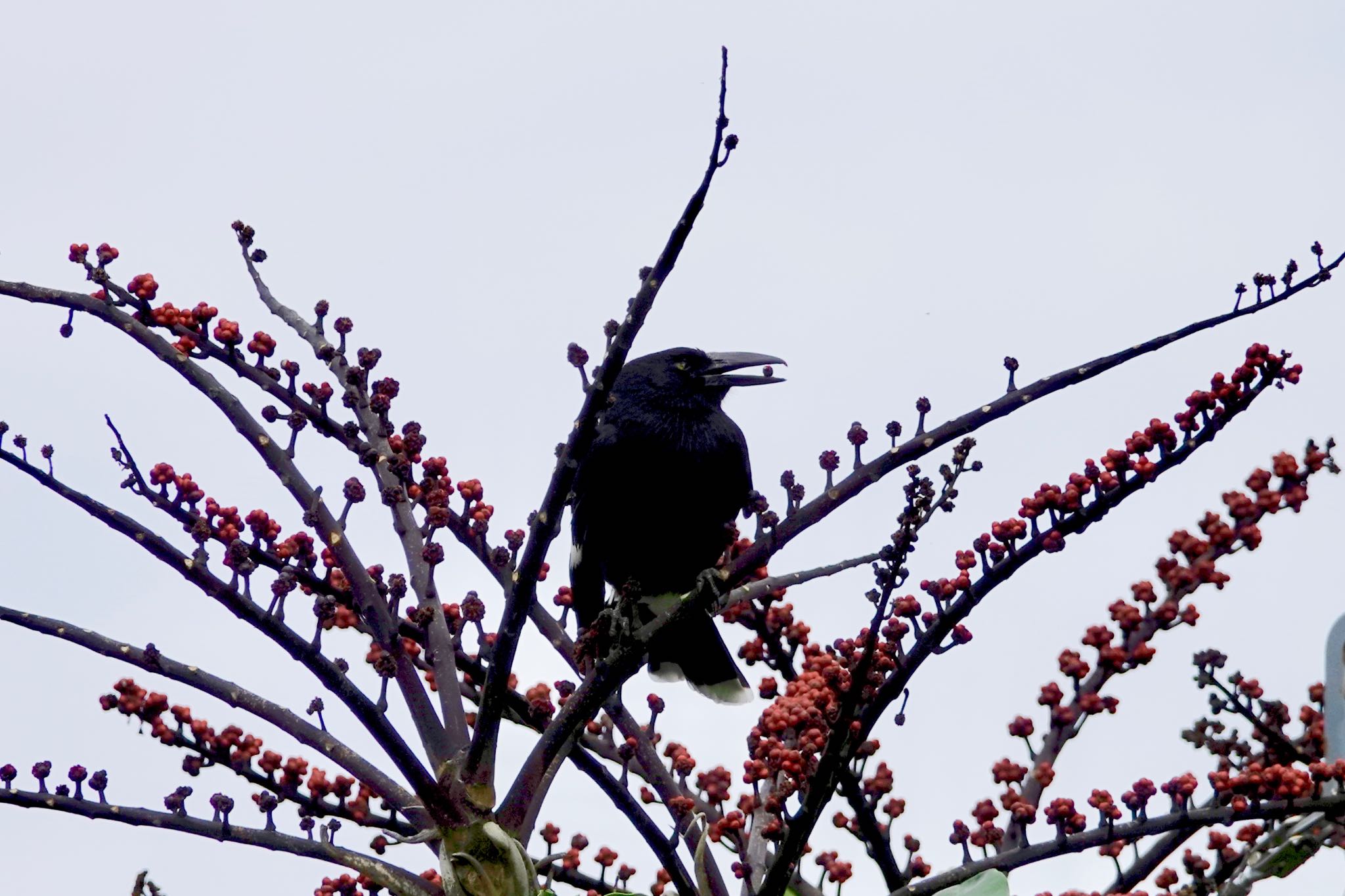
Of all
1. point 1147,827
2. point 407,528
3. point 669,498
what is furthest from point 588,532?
point 1147,827

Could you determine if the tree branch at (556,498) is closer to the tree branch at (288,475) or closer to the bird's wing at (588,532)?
the tree branch at (288,475)

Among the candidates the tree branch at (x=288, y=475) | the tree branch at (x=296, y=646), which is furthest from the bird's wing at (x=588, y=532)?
the tree branch at (x=296, y=646)

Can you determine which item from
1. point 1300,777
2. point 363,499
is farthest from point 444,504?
point 1300,777

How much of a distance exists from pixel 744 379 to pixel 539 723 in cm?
190

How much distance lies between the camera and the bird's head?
4430 millimetres

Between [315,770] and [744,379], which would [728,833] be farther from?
[744,379]

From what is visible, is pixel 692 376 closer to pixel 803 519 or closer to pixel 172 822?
pixel 803 519

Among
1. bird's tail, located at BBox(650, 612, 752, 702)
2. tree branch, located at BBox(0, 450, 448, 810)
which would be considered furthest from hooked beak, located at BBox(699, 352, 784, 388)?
tree branch, located at BBox(0, 450, 448, 810)

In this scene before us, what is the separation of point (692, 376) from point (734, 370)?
6.5 inches

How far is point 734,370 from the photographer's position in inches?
181

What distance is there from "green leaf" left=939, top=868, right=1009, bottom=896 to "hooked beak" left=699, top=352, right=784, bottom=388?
2.36 metres

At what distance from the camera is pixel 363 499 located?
241 cm

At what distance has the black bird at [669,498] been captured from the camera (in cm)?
416

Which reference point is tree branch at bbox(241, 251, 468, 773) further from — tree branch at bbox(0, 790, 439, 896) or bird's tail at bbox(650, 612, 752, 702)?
bird's tail at bbox(650, 612, 752, 702)
